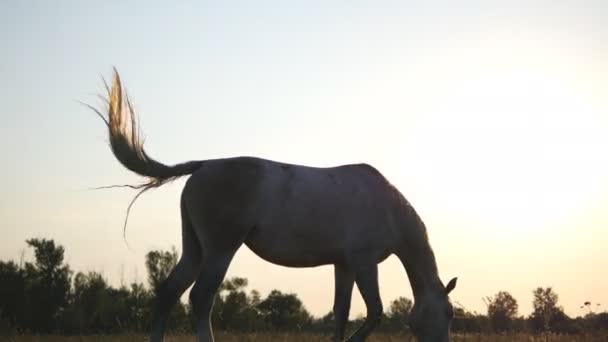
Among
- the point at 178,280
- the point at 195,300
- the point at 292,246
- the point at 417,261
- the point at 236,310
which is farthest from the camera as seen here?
the point at 236,310

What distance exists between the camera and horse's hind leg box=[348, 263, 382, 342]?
8.72 meters

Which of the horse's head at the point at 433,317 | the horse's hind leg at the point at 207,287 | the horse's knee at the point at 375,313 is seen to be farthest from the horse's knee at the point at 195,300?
the horse's head at the point at 433,317

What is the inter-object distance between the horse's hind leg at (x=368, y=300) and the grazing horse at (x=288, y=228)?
11 mm

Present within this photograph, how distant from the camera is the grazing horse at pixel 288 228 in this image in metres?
8.29

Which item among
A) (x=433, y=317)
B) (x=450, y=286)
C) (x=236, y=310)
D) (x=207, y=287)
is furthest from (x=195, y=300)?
(x=236, y=310)

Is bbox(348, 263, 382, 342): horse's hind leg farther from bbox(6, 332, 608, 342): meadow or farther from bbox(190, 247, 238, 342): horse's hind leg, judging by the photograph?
bbox(190, 247, 238, 342): horse's hind leg

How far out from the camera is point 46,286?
21688mm

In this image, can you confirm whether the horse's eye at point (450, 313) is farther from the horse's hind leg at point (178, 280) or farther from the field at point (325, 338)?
the horse's hind leg at point (178, 280)

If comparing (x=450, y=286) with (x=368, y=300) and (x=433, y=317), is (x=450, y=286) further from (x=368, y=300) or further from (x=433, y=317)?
(x=368, y=300)

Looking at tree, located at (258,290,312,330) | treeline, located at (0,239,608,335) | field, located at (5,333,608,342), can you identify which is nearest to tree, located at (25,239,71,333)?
treeline, located at (0,239,608,335)

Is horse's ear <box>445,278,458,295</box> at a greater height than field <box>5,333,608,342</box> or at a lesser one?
greater

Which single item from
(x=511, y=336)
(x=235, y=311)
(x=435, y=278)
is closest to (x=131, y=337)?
(x=435, y=278)

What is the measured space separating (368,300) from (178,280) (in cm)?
208

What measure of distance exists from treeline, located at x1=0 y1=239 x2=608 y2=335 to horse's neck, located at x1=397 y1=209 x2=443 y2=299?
125 inches
